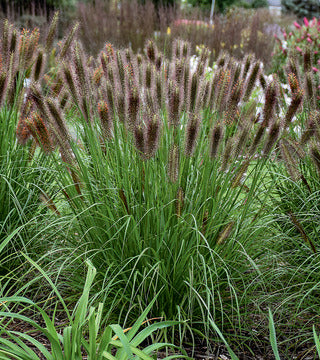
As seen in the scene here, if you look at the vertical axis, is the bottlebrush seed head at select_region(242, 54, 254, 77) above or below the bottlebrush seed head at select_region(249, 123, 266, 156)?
above

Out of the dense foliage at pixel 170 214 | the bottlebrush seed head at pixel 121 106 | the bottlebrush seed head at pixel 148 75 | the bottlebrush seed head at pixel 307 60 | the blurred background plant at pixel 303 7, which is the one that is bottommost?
the blurred background plant at pixel 303 7

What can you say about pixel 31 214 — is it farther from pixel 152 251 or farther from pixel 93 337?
pixel 93 337

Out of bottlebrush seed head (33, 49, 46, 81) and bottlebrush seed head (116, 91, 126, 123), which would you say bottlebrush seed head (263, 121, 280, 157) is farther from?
bottlebrush seed head (33, 49, 46, 81)

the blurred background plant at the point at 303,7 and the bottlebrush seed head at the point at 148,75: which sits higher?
the bottlebrush seed head at the point at 148,75

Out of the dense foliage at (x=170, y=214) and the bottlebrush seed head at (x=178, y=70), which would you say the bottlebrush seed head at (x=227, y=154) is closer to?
the dense foliage at (x=170, y=214)

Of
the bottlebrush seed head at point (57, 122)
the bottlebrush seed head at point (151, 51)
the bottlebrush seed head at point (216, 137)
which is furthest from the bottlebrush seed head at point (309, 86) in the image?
the bottlebrush seed head at point (57, 122)

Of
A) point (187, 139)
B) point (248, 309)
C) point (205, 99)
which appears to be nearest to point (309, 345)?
point (248, 309)

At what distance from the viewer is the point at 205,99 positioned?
2.65m

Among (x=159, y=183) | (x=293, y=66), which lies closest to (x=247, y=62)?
(x=293, y=66)

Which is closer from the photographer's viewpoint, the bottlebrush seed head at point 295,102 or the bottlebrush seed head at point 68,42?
the bottlebrush seed head at point 295,102

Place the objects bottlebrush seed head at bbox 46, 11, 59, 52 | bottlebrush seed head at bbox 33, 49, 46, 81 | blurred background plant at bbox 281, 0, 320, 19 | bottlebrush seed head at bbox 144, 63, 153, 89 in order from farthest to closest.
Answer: blurred background plant at bbox 281, 0, 320, 19, bottlebrush seed head at bbox 46, 11, 59, 52, bottlebrush seed head at bbox 33, 49, 46, 81, bottlebrush seed head at bbox 144, 63, 153, 89

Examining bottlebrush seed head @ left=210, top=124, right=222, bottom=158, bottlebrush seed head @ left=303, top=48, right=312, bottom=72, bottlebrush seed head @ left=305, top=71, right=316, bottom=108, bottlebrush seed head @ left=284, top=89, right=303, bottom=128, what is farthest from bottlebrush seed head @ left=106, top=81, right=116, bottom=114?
bottlebrush seed head @ left=303, top=48, right=312, bottom=72

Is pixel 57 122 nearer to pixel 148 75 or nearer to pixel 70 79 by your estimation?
pixel 70 79

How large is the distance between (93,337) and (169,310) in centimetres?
62
